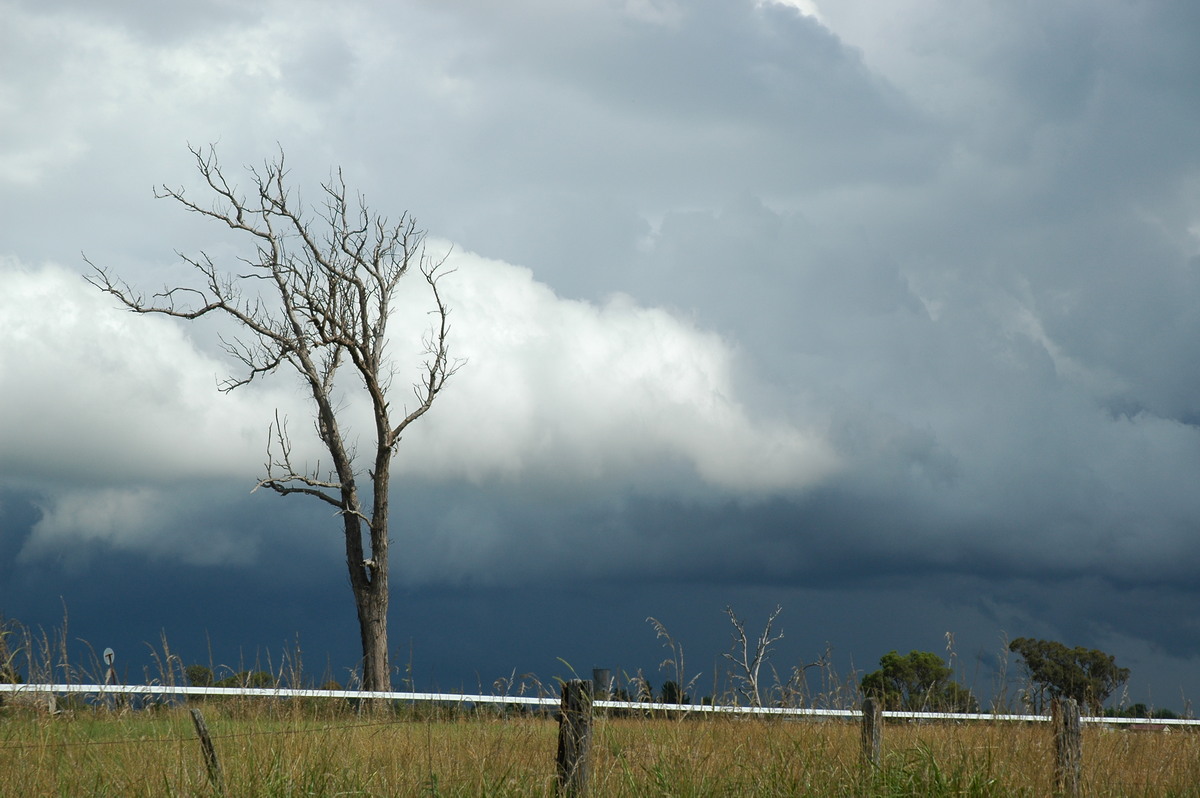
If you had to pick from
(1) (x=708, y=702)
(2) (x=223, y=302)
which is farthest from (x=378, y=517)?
(1) (x=708, y=702)

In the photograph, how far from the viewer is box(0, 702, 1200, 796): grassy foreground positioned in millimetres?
7262

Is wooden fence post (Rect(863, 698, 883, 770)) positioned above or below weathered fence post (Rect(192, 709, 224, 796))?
above

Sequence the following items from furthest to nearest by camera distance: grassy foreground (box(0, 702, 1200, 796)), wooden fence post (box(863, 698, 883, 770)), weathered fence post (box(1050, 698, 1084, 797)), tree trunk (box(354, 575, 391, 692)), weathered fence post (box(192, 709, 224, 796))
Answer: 1. tree trunk (box(354, 575, 391, 692))
2. weathered fence post (box(1050, 698, 1084, 797))
3. wooden fence post (box(863, 698, 883, 770))
4. grassy foreground (box(0, 702, 1200, 796))
5. weathered fence post (box(192, 709, 224, 796))

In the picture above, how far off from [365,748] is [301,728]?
0.67 m

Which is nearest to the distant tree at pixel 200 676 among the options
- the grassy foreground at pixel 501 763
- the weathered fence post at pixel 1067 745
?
the grassy foreground at pixel 501 763

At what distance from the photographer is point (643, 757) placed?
26.7ft

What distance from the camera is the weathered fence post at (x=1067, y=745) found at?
8602 mm

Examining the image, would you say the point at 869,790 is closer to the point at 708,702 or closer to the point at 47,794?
the point at 708,702

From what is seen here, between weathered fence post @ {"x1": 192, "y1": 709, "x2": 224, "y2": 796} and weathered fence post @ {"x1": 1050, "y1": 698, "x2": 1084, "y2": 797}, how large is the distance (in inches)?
252

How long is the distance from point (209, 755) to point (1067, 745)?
6730 mm

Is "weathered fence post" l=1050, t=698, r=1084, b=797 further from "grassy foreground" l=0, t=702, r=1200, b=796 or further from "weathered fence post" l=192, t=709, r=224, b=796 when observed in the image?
"weathered fence post" l=192, t=709, r=224, b=796

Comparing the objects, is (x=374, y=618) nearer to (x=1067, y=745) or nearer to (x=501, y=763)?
(x=501, y=763)

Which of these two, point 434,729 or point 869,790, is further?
point 434,729

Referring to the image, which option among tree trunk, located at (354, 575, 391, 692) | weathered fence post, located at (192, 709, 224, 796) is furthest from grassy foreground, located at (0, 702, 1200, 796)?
tree trunk, located at (354, 575, 391, 692)
